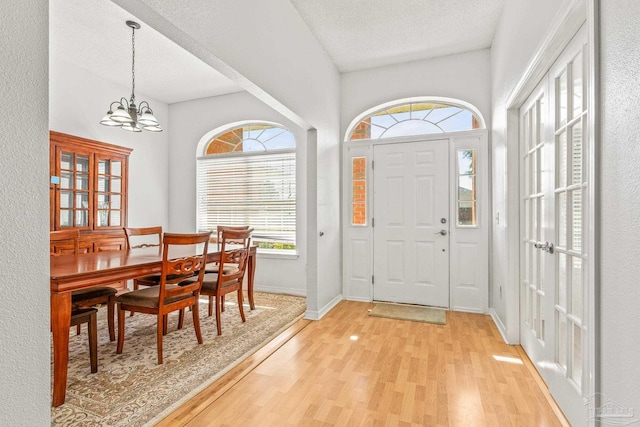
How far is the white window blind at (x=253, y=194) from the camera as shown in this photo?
459 centimetres

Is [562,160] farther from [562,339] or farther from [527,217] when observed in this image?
[562,339]

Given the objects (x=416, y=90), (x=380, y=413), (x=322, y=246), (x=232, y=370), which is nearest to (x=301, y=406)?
(x=380, y=413)

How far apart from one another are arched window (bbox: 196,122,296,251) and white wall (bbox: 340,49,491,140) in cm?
110

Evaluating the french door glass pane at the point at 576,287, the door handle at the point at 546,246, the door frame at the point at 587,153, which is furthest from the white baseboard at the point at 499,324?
the french door glass pane at the point at 576,287

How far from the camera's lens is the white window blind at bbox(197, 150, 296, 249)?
181 inches

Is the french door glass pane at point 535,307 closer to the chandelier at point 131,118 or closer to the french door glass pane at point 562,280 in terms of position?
the french door glass pane at point 562,280

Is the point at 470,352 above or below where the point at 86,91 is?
below

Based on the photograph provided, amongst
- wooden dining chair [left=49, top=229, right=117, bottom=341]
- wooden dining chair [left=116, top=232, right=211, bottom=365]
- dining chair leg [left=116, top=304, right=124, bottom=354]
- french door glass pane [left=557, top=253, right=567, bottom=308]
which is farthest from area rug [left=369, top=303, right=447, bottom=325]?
wooden dining chair [left=49, top=229, right=117, bottom=341]

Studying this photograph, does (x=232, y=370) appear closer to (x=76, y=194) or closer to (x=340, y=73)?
(x=76, y=194)

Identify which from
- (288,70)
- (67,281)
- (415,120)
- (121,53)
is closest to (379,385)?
(67,281)

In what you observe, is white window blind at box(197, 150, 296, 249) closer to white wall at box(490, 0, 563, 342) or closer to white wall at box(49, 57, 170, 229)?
white wall at box(49, 57, 170, 229)

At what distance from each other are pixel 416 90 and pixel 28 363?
13.5 feet

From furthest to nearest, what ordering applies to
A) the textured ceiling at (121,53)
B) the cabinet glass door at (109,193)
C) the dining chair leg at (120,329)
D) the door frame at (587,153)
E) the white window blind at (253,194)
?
the white window blind at (253,194)
the cabinet glass door at (109,193)
the textured ceiling at (121,53)
the dining chair leg at (120,329)
the door frame at (587,153)

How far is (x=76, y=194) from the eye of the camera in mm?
3738
